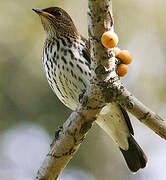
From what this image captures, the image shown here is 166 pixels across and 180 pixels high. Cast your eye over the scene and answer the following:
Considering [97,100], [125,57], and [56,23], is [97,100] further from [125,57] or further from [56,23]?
[56,23]

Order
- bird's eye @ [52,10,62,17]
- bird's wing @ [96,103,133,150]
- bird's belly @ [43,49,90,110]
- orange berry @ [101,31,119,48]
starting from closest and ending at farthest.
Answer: orange berry @ [101,31,119,48] < bird's belly @ [43,49,90,110] < bird's wing @ [96,103,133,150] < bird's eye @ [52,10,62,17]

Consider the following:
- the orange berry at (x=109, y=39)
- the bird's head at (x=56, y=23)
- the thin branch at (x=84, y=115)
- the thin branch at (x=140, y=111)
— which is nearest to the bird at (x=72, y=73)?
the bird's head at (x=56, y=23)

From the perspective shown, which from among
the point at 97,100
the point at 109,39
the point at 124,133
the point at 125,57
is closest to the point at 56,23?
the point at 124,133

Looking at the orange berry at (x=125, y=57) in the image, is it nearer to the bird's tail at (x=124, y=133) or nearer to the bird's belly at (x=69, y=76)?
the bird's belly at (x=69, y=76)

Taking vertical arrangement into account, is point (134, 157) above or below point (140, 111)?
below

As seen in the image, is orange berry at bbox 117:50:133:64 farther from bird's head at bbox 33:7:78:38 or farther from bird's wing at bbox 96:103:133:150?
bird's head at bbox 33:7:78:38

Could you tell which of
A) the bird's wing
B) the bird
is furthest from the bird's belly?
the bird's wing
